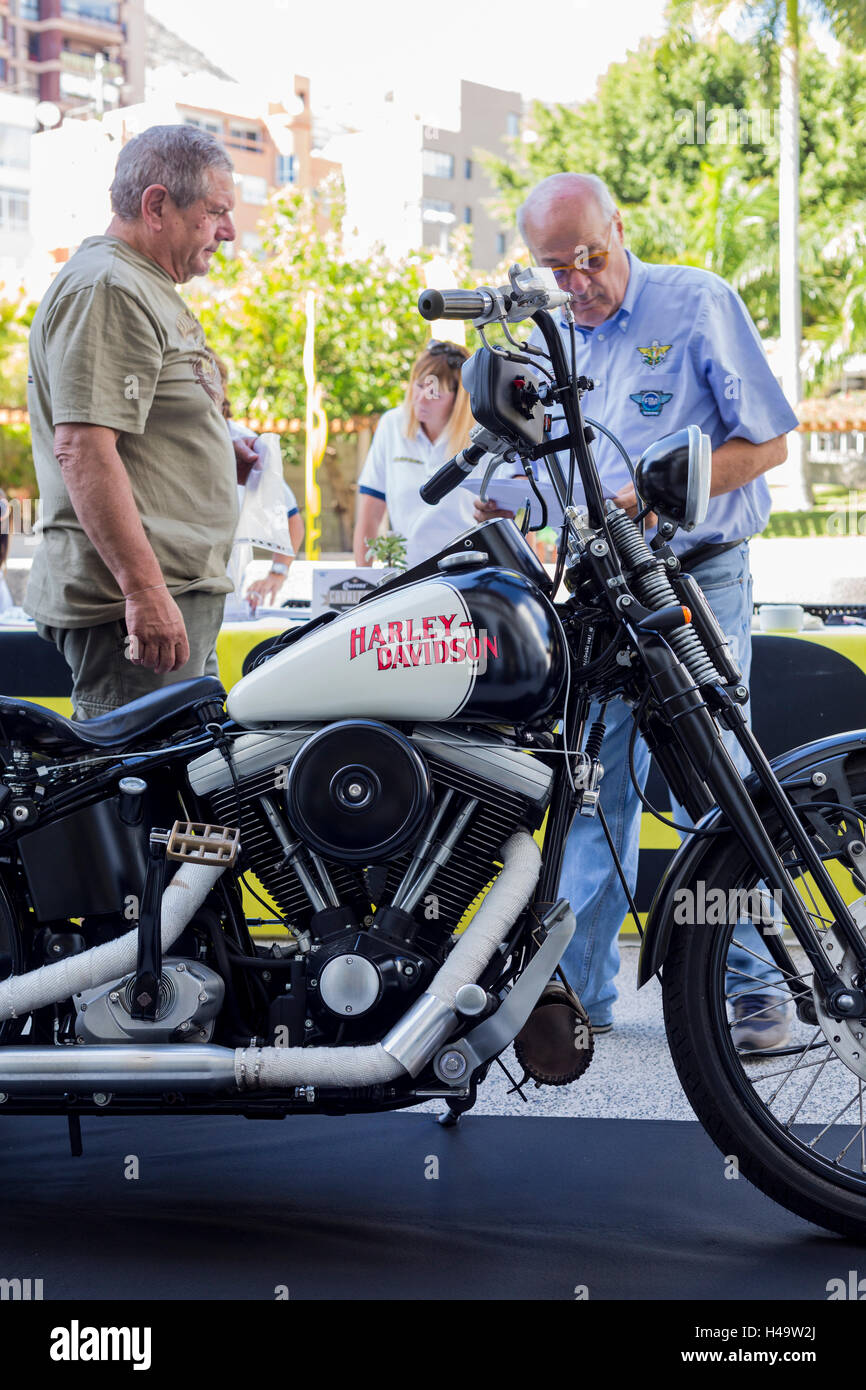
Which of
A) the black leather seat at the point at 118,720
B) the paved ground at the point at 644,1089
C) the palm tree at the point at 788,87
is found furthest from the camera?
the palm tree at the point at 788,87

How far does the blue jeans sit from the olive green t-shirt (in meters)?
1.02

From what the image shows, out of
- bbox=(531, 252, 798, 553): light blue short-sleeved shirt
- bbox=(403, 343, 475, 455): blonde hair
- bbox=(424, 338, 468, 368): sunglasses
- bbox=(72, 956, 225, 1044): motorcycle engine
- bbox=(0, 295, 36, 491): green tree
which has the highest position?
bbox=(0, 295, 36, 491): green tree

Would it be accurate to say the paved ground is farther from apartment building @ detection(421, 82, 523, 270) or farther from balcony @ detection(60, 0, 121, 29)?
balcony @ detection(60, 0, 121, 29)

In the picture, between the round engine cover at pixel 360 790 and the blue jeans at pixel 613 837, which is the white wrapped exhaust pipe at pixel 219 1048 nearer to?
the round engine cover at pixel 360 790

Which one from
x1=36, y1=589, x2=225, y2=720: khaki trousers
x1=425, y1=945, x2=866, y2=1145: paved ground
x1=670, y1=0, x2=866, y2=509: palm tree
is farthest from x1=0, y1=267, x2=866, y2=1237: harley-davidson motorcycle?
x1=670, y1=0, x2=866, y2=509: palm tree

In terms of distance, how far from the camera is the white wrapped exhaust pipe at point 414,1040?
224cm

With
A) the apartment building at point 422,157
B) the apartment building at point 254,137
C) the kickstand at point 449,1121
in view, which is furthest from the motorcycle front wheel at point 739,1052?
the apartment building at point 422,157

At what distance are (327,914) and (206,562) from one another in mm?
975

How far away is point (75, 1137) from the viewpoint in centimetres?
267

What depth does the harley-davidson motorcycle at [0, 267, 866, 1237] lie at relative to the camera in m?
2.26

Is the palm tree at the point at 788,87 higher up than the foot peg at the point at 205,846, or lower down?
higher up

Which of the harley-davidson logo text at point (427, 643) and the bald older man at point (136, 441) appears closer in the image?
the harley-davidson logo text at point (427, 643)

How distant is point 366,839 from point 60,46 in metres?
74.7

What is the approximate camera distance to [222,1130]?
2896 millimetres
